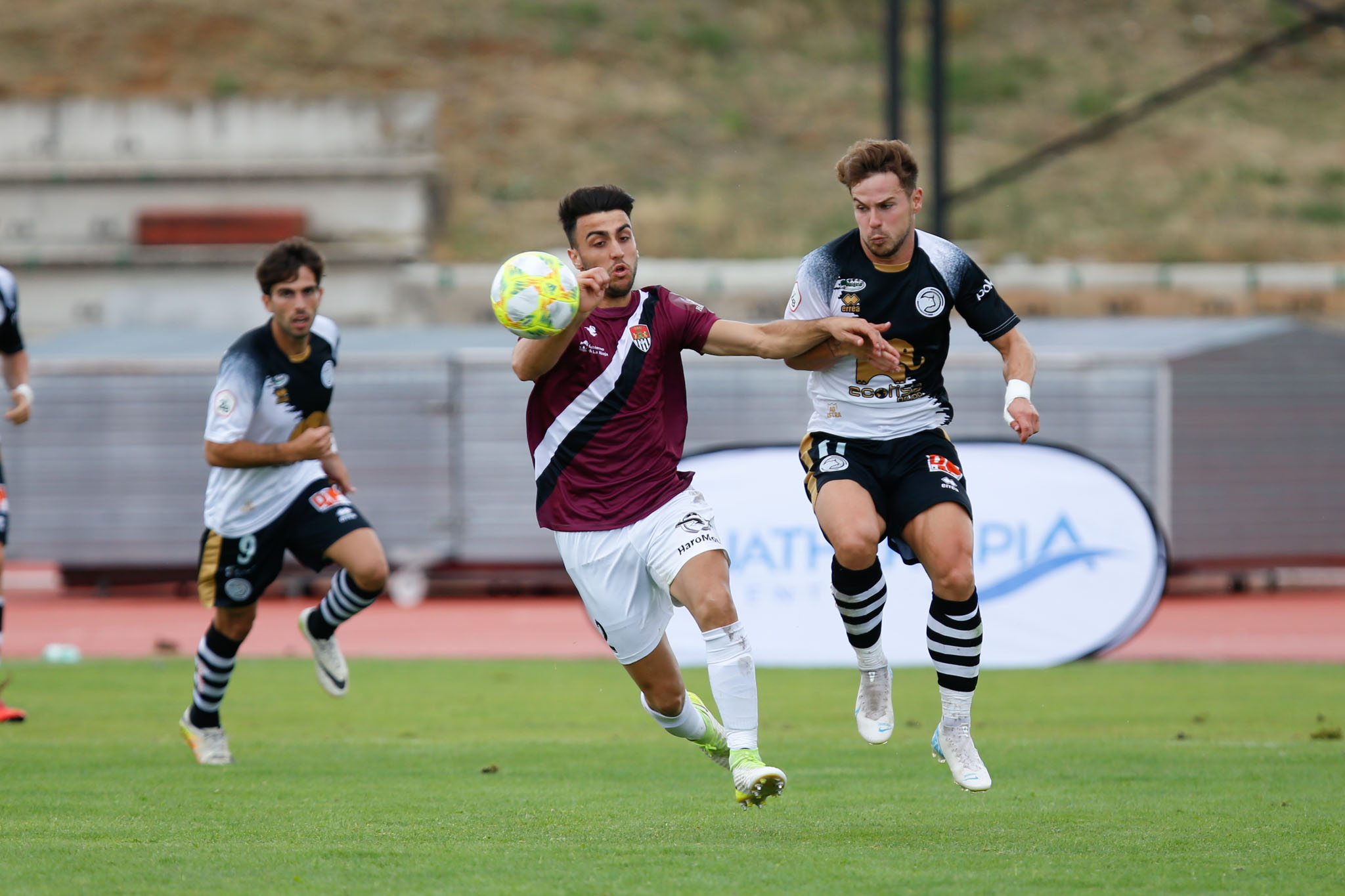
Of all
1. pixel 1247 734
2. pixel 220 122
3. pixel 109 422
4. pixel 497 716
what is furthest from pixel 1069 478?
pixel 220 122

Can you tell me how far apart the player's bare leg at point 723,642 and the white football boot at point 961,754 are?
2.93 feet

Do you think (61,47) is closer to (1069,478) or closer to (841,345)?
(1069,478)

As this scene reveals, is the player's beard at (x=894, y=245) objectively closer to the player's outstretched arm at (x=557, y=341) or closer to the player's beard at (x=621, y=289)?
the player's beard at (x=621, y=289)

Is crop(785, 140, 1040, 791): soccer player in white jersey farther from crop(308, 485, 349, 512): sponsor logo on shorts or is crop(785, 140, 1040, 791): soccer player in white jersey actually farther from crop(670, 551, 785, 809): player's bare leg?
crop(308, 485, 349, 512): sponsor logo on shorts

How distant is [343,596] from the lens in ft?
28.3

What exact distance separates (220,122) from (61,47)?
17976 millimetres

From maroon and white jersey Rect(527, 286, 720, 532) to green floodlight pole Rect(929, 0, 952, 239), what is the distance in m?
12.4

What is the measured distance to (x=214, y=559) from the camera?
8477mm

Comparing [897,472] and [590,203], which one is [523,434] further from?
[590,203]

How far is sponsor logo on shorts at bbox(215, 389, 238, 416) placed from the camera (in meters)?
8.33

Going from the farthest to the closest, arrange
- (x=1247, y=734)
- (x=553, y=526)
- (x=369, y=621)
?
(x=369, y=621) < (x=1247, y=734) < (x=553, y=526)

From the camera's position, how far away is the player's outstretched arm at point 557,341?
6.17 meters

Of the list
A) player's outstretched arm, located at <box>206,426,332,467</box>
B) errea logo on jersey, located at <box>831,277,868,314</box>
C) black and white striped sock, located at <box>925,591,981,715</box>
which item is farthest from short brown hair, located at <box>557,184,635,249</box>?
player's outstretched arm, located at <box>206,426,332,467</box>

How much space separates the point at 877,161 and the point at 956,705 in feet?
7.52
